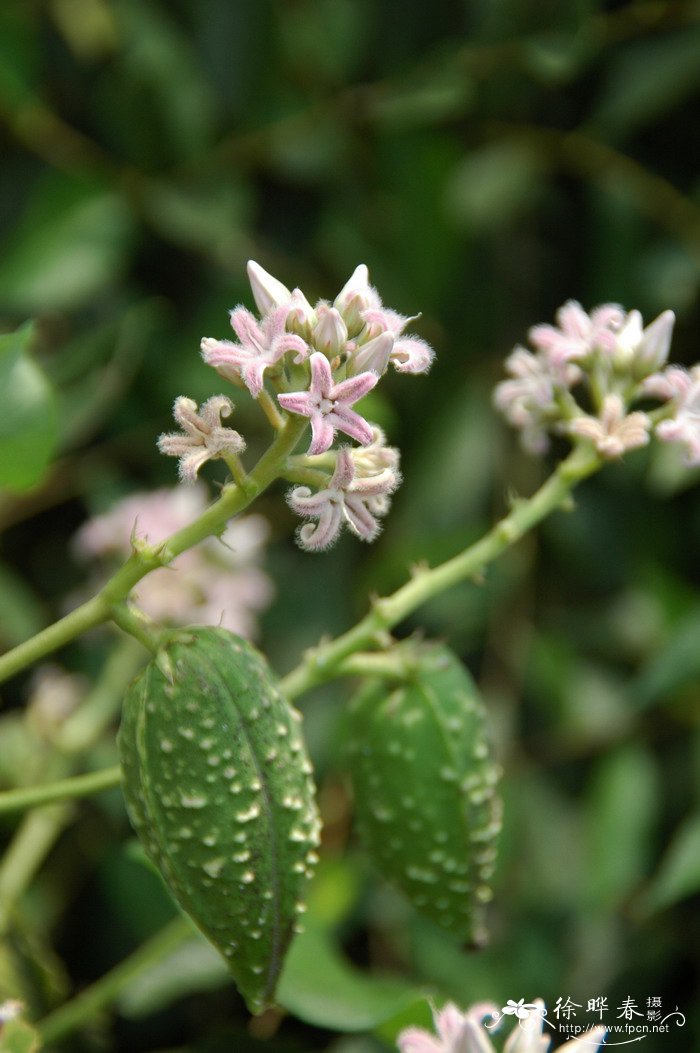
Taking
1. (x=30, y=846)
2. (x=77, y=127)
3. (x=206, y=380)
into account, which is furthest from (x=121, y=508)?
(x=77, y=127)

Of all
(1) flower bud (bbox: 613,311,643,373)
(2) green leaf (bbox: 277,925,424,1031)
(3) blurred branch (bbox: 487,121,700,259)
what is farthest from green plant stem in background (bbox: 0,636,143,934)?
(3) blurred branch (bbox: 487,121,700,259)

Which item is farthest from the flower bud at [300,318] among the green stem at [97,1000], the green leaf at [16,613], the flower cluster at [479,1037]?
the green leaf at [16,613]

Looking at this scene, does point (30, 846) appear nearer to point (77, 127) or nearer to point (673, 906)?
point (673, 906)

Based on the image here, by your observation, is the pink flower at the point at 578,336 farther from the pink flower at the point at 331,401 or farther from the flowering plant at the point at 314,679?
the pink flower at the point at 331,401

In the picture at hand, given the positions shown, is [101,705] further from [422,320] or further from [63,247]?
[422,320]

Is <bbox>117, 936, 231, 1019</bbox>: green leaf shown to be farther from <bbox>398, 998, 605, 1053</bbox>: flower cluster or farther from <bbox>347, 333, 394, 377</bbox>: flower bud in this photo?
<bbox>347, 333, 394, 377</bbox>: flower bud

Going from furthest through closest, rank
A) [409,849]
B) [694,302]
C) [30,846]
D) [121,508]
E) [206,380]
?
[694,302] < [206,380] < [121,508] < [30,846] < [409,849]

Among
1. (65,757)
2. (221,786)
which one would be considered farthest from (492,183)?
(221,786)

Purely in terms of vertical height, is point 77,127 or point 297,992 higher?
point 77,127
